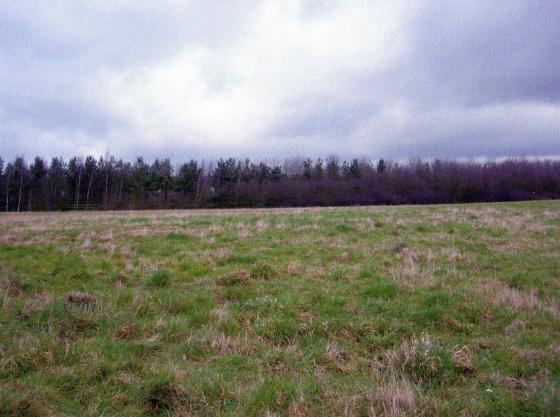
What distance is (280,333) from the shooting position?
5402mm

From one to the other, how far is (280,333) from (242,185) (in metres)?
77.1

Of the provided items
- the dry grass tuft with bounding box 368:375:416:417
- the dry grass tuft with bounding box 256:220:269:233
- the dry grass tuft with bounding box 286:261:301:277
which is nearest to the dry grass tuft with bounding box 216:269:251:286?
the dry grass tuft with bounding box 286:261:301:277

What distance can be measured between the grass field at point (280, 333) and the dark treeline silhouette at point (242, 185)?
62.6 metres

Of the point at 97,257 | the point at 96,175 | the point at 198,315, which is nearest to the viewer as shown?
the point at 198,315

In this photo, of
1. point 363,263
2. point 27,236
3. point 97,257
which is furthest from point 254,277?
point 27,236

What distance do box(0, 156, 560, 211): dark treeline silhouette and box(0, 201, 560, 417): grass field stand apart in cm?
6264

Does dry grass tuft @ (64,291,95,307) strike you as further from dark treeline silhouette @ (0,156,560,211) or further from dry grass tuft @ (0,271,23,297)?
dark treeline silhouette @ (0,156,560,211)

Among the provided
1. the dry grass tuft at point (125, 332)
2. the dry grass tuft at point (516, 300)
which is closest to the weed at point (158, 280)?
the dry grass tuft at point (125, 332)

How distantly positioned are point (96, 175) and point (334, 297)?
84.3 meters

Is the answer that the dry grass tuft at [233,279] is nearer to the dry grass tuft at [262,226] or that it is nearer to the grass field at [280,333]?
the grass field at [280,333]

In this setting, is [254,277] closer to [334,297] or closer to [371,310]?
[334,297]

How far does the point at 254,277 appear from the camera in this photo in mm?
8258

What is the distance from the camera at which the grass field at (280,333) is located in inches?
148

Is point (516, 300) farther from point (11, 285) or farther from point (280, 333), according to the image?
point (11, 285)
